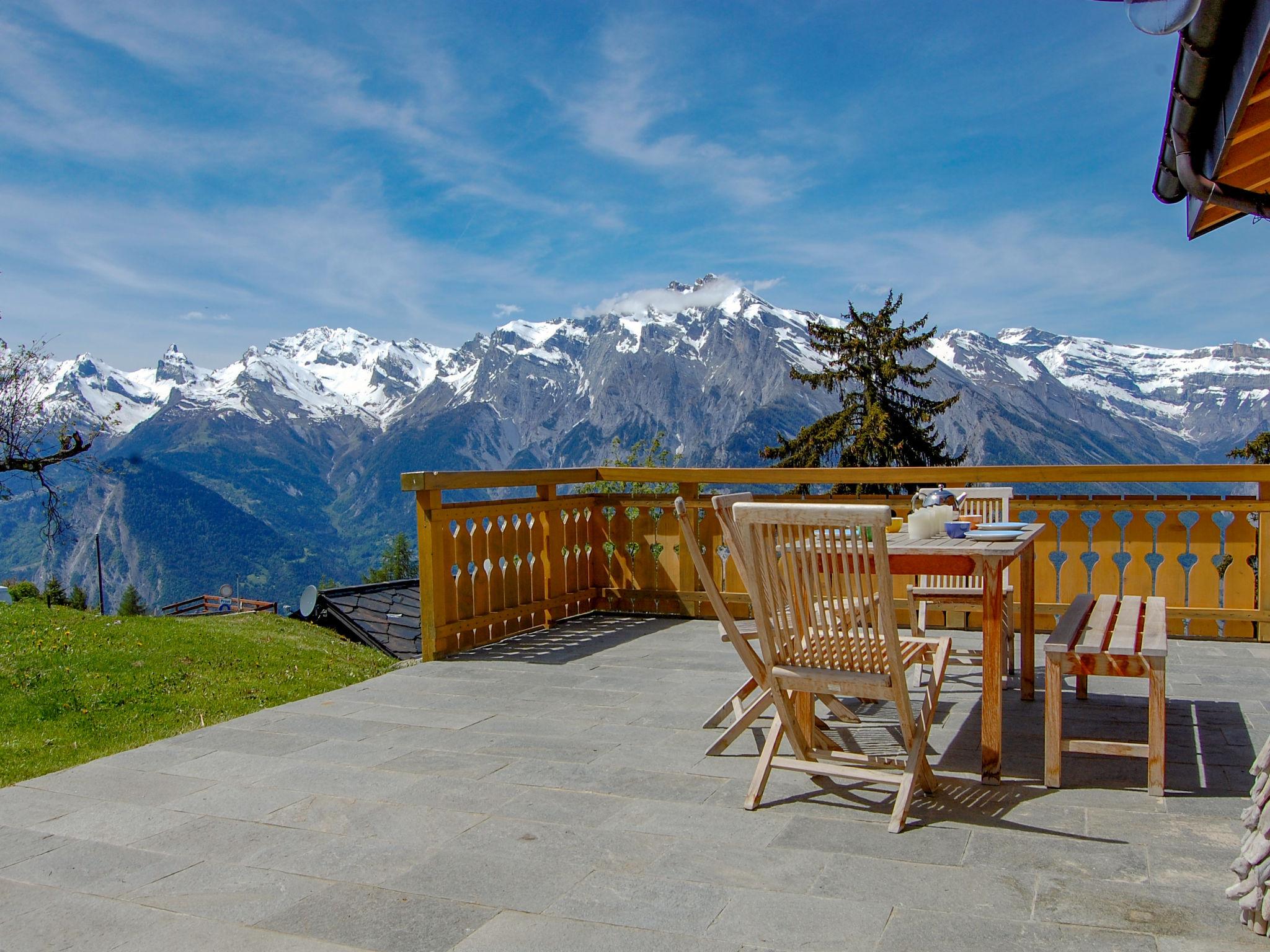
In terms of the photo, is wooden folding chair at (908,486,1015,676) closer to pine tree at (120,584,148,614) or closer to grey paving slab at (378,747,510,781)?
grey paving slab at (378,747,510,781)

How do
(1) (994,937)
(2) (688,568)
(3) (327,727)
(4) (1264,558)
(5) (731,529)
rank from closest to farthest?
(1) (994,937) → (5) (731,529) → (3) (327,727) → (4) (1264,558) → (2) (688,568)

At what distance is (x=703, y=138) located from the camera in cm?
2728

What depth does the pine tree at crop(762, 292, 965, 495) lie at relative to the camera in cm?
3259

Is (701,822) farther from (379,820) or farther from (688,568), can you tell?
(688,568)

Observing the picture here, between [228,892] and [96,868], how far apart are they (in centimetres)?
45

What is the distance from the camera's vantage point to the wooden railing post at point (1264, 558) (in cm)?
539

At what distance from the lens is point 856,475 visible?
6.06 metres

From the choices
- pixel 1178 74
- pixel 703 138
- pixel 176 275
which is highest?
pixel 176 275

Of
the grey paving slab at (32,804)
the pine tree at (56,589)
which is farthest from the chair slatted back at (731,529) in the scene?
the pine tree at (56,589)

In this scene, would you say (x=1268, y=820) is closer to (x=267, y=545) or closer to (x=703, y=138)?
Answer: (x=703, y=138)

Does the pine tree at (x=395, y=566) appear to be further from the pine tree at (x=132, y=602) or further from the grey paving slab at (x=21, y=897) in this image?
the grey paving slab at (x=21, y=897)

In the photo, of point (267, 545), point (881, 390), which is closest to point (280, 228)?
point (881, 390)

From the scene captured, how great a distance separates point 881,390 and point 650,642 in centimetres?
3078

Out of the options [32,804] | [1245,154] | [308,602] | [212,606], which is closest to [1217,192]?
[1245,154]
